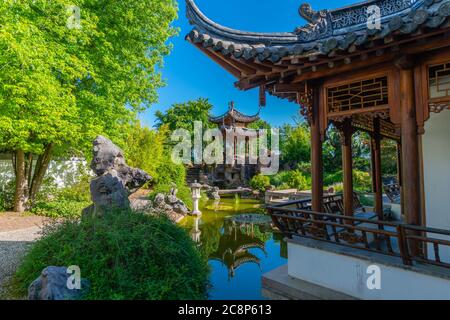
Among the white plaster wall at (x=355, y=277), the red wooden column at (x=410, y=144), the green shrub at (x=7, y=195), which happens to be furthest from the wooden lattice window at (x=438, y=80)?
the green shrub at (x=7, y=195)

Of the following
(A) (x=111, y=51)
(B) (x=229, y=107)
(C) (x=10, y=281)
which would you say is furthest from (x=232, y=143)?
(C) (x=10, y=281)

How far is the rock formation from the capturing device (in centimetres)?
441

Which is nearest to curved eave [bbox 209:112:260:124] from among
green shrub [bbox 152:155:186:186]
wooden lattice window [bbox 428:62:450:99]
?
green shrub [bbox 152:155:186:186]

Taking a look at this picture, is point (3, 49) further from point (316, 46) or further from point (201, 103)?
point (201, 103)

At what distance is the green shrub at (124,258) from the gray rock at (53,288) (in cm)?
15

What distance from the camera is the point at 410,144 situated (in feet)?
9.45

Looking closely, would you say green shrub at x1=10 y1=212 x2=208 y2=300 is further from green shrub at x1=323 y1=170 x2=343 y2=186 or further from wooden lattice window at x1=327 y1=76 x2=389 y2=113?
green shrub at x1=323 y1=170 x2=343 y2=186

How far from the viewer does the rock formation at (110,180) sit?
441cm

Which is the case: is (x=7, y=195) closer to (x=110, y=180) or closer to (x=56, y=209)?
(x=56, y=209)

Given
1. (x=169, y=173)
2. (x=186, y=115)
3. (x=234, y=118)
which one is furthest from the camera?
(x=234, y=118)

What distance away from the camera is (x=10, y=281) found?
3736 millimetres

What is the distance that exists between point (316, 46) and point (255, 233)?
22.3 feet

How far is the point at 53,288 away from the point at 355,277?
11.1 ft

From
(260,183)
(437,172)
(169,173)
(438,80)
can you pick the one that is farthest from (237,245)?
(260,183)
